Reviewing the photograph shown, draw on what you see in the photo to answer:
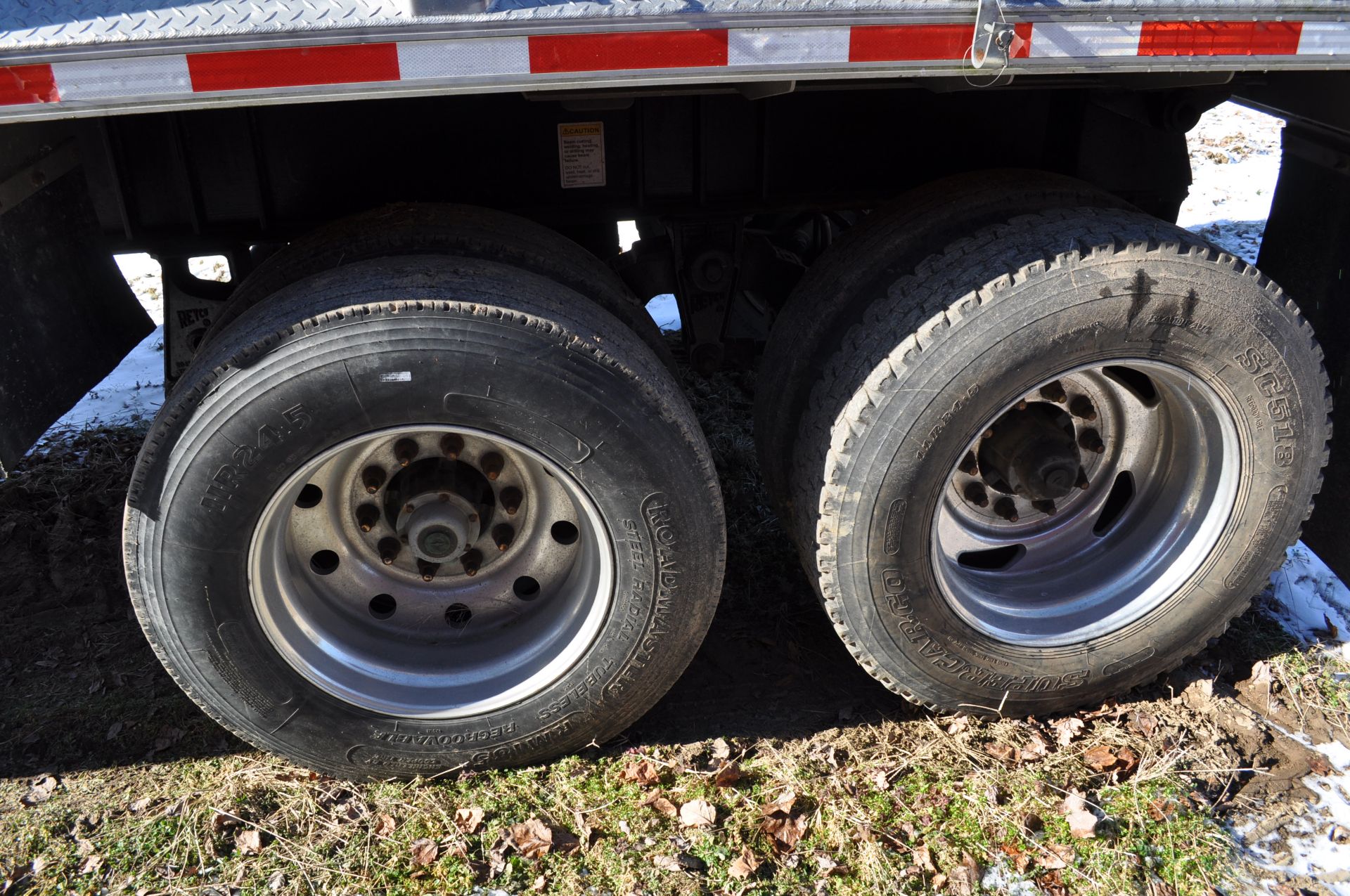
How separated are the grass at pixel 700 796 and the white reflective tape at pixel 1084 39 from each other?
1.95 metres

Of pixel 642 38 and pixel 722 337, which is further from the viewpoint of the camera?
pixel 722 337

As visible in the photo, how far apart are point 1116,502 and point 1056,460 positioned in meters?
0.51

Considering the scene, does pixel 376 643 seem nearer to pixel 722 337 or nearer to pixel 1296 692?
pixel 722 337

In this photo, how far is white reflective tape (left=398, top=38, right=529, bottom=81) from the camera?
6.74ft

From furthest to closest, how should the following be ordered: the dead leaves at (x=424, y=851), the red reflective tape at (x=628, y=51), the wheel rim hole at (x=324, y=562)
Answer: the wheel rim hole at (x=324, y=562) → the dead leaves at (x=424, y=851) → the red reflective tape at (x=628, y=51)

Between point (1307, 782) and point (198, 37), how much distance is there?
3474 mm

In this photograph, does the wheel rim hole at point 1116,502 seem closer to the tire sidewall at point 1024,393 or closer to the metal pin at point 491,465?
the tire sidewall at point 1024,393

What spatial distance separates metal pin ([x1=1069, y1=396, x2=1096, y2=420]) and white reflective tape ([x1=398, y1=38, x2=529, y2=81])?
196 cm

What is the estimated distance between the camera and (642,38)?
7.00ft

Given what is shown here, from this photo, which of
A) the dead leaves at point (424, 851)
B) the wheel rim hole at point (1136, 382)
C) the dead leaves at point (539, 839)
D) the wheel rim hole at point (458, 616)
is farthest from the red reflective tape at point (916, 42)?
the dead leaves at point (424, 851)

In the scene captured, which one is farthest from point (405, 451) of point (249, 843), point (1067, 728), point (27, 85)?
point (1067, 728)

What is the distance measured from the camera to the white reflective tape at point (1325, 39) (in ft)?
7.70

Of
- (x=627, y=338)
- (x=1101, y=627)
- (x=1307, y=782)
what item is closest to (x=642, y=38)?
(x=627, y=338)

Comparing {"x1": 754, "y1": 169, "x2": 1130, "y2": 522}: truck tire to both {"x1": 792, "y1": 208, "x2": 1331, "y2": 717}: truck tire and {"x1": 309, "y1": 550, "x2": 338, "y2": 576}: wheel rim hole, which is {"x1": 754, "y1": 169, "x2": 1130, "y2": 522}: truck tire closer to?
{"x1": 792, "y1": 208, "x2": 1331, "y2": 717}: truck tire
